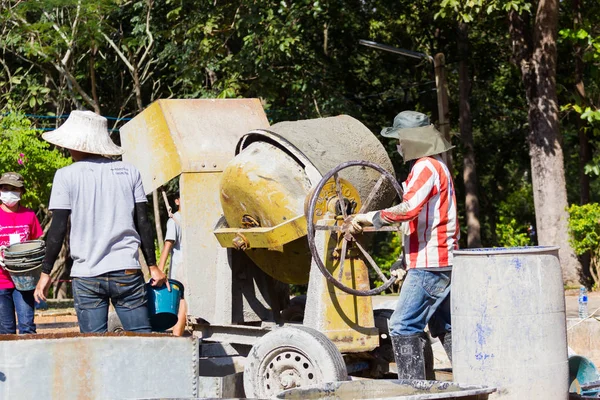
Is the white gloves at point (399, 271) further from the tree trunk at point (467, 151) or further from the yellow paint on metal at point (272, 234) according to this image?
the tree trunk at point (467, 151)

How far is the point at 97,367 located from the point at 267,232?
6.84 ft

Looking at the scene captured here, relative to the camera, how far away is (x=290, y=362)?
20.9 ft

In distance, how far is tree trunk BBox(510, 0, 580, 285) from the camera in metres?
16.3

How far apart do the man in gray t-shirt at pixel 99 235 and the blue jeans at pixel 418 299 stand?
151 centimetres

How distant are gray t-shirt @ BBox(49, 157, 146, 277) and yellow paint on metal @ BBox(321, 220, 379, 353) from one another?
4.37 feet

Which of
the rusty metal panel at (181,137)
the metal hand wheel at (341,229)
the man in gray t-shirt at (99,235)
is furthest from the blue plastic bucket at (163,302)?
the rusty metal panel at (181,137)

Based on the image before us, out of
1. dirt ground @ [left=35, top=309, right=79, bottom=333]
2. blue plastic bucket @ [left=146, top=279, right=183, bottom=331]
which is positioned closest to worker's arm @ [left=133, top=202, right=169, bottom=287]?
blue plastic bucket @ [left=146, top=279, right=183, bottom=331]

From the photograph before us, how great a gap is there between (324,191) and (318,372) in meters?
1.20

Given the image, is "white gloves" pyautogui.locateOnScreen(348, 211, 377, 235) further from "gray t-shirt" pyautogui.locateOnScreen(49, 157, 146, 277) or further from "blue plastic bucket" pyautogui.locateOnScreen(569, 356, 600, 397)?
"blue plastic bucket" pyautogui.locateOnScreen(569, 356, 600, 397)

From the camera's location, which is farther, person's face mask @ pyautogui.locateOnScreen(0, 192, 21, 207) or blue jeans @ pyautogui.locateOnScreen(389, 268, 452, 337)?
person's face mask @ pyautogui.locateOnScreen(0, 192, 21, 207)

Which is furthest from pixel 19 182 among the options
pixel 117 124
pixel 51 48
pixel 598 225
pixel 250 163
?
pixel 117 124

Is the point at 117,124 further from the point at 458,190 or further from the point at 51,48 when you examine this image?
the point at 458,190

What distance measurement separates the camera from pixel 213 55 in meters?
18.5

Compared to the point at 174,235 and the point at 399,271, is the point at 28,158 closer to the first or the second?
the point at 174,235
